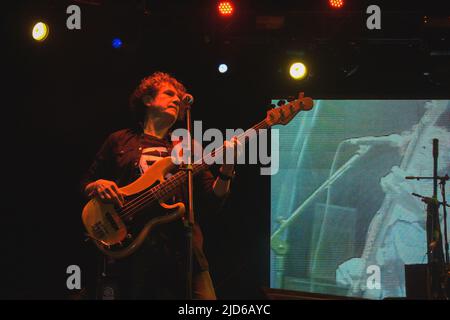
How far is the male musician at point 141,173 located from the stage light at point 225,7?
92cm

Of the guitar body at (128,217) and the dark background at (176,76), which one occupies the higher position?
the dark background at (176,76)

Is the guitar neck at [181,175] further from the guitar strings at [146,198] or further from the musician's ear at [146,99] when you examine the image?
the musician's ear at [146,99]

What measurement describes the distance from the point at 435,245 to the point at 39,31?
149 inches

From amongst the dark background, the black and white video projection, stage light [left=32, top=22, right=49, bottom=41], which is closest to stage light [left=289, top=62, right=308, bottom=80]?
the dark background

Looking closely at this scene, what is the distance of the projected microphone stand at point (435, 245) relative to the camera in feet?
15.5

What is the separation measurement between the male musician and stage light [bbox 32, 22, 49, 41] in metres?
1.04

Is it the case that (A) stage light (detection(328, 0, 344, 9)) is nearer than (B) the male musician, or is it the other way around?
(B) the male musician

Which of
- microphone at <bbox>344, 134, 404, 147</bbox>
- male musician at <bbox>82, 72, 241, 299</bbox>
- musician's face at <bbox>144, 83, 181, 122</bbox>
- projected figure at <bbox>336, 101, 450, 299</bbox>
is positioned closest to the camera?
male musician at <bbox>82, 72, 241, 299</bbox>

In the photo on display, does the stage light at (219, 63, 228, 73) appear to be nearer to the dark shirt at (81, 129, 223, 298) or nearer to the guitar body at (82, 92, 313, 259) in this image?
the dark shirt at (81, 129, 223, 298)

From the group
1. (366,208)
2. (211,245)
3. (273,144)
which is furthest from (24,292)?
(366,208)

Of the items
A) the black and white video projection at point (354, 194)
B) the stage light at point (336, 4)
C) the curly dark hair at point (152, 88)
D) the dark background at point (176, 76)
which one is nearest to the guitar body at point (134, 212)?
the curly dark hair at point (152, 88)

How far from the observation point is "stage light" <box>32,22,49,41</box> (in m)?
4.72
